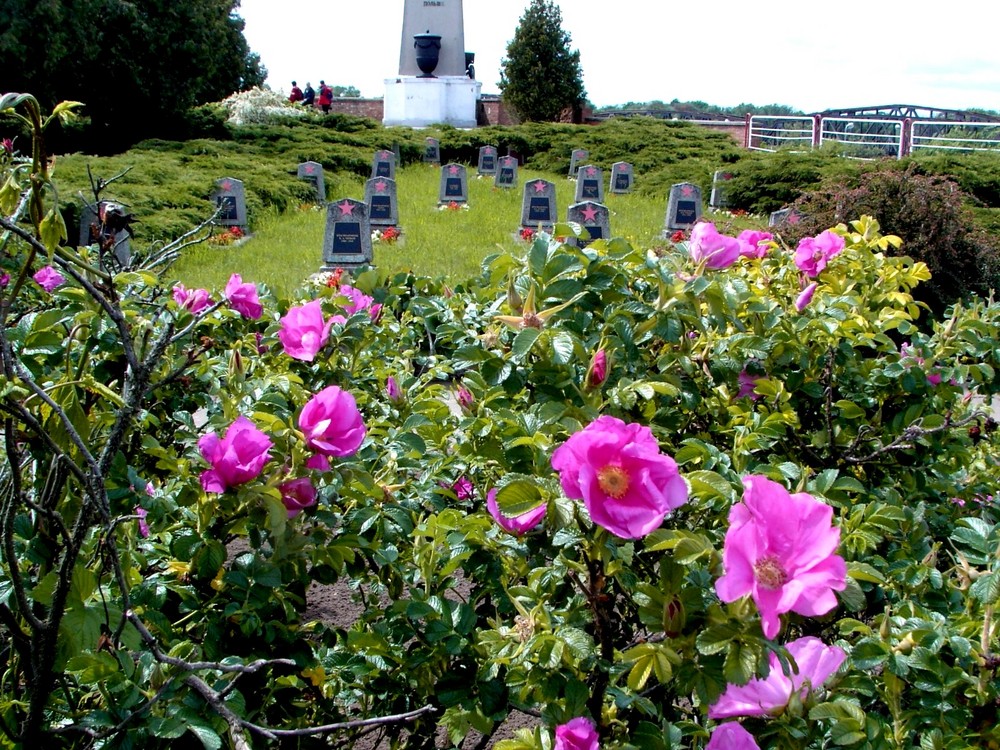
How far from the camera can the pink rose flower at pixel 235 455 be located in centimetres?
118

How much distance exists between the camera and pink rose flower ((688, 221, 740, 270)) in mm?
1619

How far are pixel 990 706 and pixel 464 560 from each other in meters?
0.75

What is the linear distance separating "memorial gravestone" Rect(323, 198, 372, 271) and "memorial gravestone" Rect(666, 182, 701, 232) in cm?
486

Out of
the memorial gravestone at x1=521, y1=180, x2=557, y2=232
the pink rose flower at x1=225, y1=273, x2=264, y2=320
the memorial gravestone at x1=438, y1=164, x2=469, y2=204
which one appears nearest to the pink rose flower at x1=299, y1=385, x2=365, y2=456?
the pink rose flower at x1=225, y1=273, x2=264, y2=320

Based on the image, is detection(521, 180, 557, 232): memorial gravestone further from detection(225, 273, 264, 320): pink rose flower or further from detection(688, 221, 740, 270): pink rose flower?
detection(688, 221, 740, 270): pink rose flower

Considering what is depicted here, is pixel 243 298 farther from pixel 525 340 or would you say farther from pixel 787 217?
pixel 787 217

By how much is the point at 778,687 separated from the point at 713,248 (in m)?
0.84

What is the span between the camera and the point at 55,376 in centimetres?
141

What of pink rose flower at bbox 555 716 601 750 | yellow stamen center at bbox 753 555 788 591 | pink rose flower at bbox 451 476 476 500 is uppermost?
yellow stamen center at bbox 753 555 788 591

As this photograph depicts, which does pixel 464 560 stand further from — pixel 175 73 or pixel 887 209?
pixel 175 73

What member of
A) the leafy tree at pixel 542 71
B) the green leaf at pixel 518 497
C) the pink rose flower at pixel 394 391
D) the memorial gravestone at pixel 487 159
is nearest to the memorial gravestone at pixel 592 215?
the pink rose flower at pixel 394 391

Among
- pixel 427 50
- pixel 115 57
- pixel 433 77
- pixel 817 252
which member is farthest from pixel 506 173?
pixel 817 252

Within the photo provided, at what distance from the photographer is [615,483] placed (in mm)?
963

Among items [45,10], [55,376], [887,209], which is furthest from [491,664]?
[45,10]
